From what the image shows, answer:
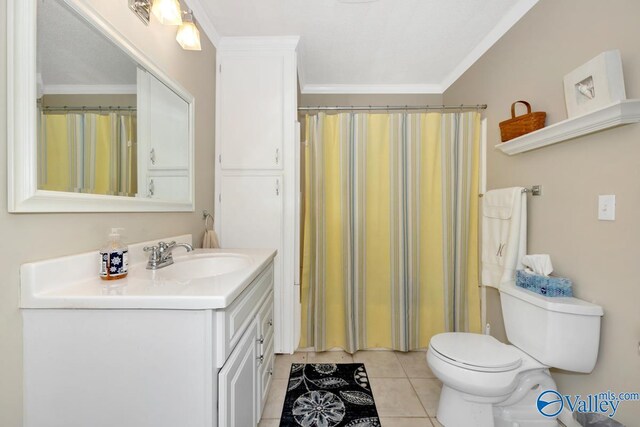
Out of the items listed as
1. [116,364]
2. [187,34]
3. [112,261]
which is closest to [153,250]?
[112,261]

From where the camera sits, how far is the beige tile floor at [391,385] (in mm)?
1438

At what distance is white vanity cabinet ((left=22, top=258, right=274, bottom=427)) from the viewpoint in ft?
2.44

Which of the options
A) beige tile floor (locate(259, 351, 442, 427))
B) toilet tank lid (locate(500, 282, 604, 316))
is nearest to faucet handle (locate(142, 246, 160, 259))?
beige tile floor (locate(259, 351, 442, 427))

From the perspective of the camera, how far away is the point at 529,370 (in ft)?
4.11

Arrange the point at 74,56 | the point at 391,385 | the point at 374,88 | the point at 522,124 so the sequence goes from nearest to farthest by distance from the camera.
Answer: the point at 74,56 → the point at 522,124 → the point at 391,385 → the point at 374,88

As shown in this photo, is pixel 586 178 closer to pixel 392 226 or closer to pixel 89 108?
pixel 392 226

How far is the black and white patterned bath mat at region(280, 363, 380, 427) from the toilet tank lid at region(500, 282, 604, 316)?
99cm

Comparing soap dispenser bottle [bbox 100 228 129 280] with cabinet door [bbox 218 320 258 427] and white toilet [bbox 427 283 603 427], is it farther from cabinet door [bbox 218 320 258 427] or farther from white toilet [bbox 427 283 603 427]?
white toilet [bbox 427 283 603 427]

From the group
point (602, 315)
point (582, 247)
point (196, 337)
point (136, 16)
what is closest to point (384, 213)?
point (582, 247)

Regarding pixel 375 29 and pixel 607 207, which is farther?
pixel 375 29

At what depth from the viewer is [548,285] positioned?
1273mm

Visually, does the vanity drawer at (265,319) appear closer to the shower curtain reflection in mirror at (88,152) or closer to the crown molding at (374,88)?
the shower curtain reflection in mirror at (88,152)

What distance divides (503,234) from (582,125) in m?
0.69

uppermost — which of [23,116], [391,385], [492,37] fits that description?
[492,37]
